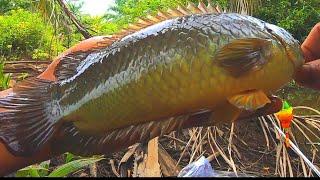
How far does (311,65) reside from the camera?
3.35 feet

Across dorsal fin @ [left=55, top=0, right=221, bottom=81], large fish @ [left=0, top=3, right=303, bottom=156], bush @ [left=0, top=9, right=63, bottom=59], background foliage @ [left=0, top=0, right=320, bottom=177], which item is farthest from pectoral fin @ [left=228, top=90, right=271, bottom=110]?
bush @ [left=0, top=9, right=63, bottom=59]

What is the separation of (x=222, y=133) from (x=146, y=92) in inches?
115

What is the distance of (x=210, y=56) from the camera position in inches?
31.7

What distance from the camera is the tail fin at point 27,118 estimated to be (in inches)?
32.5

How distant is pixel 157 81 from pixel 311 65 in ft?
1.22

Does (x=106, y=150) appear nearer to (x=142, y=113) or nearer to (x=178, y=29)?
(x=142, y=113)

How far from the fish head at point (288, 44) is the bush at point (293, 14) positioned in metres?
6.88

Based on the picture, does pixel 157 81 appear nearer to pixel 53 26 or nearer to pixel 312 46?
pixel 312 46

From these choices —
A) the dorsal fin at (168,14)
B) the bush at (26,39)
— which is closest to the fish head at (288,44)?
the dorsal fin at (168,14)

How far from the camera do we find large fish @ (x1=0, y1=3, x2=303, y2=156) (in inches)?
31.4

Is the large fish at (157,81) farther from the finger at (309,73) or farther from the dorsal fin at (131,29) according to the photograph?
the finger at (309,73)

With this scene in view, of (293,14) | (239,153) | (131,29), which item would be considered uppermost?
(293,14)

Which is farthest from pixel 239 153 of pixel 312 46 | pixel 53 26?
pixel 53 26

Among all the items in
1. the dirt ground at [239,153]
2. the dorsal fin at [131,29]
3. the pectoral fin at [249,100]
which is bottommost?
the dirt ground at [239,153]
